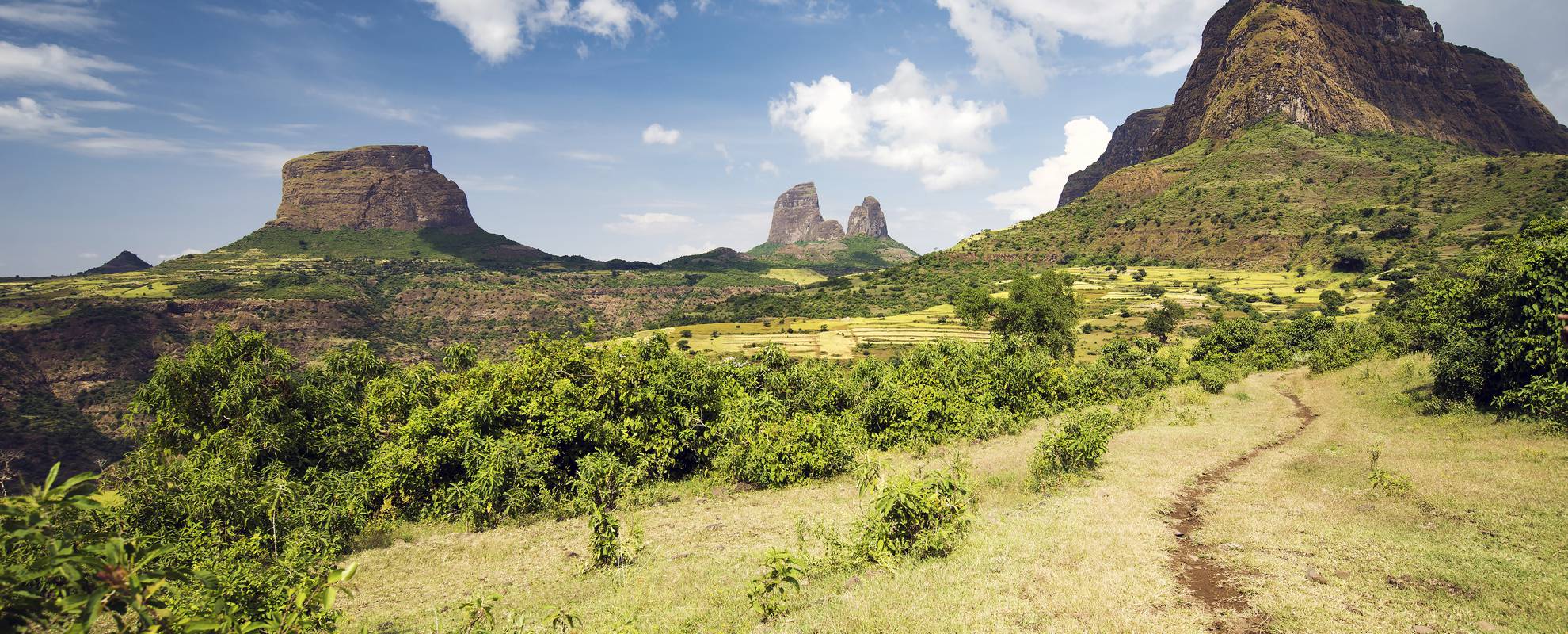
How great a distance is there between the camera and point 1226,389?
118 ft

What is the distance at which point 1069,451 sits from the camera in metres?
18.1

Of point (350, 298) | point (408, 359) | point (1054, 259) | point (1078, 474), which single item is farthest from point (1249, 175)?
point (350, 298)

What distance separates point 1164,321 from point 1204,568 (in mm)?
81579

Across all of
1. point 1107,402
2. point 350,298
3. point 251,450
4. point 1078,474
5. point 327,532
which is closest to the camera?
point 327,532

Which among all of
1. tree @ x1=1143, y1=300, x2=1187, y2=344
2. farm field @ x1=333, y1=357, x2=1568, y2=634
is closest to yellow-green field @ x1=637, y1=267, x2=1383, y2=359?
tree @ x1=1143, y1=300, x2=1187, y2=344

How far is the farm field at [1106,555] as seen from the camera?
28.7 ft

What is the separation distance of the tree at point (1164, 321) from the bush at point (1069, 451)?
221ft

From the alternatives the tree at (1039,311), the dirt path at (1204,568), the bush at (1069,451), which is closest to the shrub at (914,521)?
the dirt path at (1204,568)

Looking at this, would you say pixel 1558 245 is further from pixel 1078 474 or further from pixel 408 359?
pixel 408 359

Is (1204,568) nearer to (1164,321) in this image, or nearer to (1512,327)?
(1512,327)

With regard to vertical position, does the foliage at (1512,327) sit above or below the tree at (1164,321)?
above

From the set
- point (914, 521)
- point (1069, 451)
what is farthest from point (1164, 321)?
point (914, 521)

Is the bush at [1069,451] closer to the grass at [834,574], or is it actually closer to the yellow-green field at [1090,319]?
the grass at [834,574]

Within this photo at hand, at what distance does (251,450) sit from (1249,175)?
191518 millimetres
